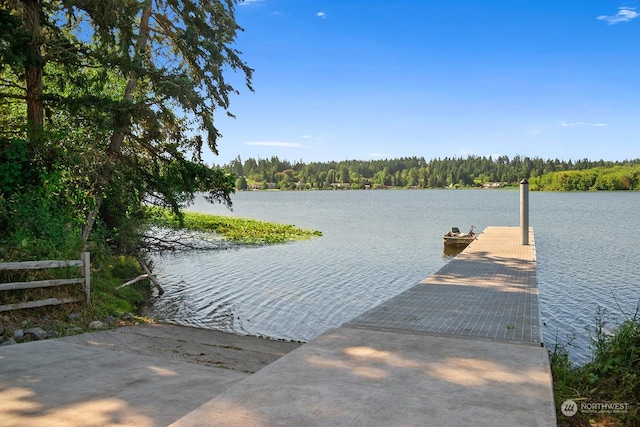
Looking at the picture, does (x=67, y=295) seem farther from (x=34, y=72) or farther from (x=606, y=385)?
(x=606, y=385)

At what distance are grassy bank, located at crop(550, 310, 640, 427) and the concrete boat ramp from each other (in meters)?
0.43

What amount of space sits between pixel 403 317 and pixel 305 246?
20784 mm

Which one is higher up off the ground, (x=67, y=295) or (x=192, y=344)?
(x=67, y=295)

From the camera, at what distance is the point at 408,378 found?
14.8ft

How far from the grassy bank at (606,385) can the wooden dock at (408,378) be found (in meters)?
0.43

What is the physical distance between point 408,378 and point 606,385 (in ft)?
8.08

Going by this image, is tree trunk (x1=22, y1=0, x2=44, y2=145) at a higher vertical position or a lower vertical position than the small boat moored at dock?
higher

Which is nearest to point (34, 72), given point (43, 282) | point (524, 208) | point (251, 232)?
point (43, 282)

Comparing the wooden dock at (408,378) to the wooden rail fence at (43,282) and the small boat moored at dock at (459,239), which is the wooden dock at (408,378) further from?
the small boat moored at dock at (459,239)

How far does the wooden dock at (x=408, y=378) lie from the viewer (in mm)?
3684

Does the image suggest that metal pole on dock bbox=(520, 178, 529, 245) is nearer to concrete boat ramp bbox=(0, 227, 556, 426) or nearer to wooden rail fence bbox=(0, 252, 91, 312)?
concrete boat ramp bbox=(0, 227, 556, 426)

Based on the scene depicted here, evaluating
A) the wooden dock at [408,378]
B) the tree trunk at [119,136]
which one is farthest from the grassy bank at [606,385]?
the tree trunk at [119,136]

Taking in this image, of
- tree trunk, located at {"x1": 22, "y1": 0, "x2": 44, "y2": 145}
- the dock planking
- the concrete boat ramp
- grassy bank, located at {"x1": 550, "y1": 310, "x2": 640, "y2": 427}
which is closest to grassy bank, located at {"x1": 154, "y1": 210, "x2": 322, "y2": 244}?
tree trunk, located at {"x1": 22, "y1": 0, "x2": 44, "y2": 145}

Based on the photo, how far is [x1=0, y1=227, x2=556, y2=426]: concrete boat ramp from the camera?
3719mm
